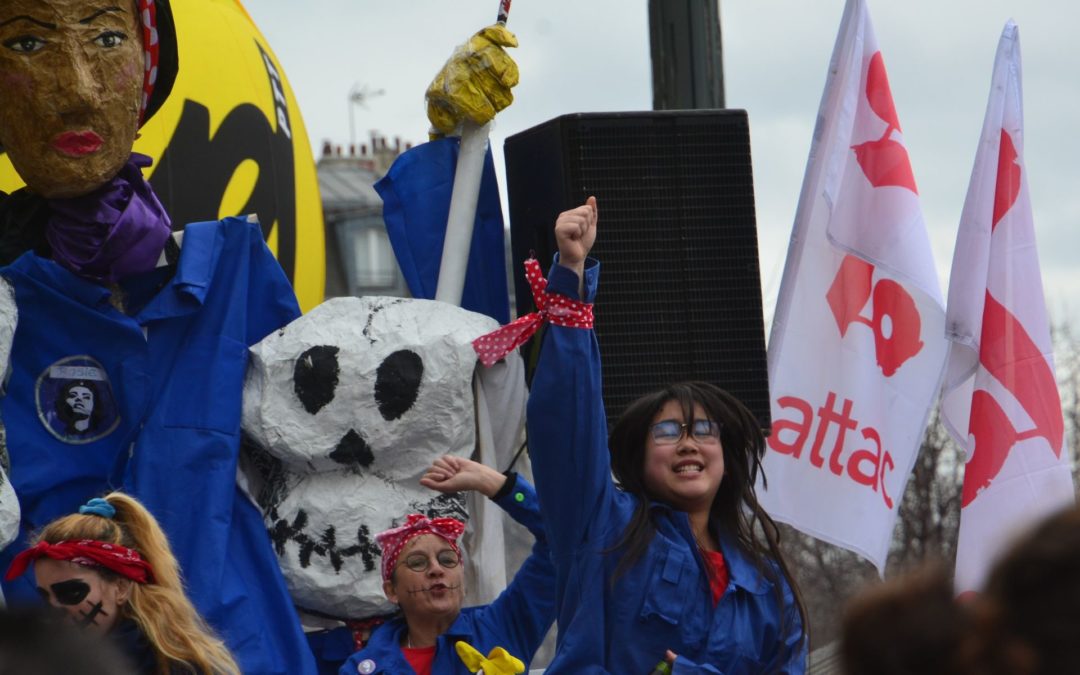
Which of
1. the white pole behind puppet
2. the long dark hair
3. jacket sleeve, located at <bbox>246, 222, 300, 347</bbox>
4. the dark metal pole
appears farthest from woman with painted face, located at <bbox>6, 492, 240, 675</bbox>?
the dark metal pole

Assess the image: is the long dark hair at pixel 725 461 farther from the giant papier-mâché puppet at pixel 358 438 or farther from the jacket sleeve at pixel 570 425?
the giant papier-mâché puppet at pixel 358 438

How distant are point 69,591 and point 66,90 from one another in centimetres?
174

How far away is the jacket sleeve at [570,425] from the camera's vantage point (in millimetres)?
3797

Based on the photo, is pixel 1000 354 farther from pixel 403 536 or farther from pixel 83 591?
pixel 83 591

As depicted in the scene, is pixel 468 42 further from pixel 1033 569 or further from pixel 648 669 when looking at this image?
pixel 1033 569

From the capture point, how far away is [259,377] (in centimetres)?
548

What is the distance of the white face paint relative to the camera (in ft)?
17.5

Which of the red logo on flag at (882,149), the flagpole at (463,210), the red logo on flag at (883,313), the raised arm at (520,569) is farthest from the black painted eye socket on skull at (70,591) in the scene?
the red logo on flag at (882,149)

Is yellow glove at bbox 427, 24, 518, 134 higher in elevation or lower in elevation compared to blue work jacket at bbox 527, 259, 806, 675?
higher

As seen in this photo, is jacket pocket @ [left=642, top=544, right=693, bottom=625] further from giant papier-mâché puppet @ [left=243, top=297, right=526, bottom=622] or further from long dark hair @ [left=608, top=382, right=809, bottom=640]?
giant papier-mâché puppet @ [left=243, top=297, right=526, bottom=622]

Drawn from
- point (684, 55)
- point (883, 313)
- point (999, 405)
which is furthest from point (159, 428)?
point (999, 405)

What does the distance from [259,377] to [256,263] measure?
37 cm

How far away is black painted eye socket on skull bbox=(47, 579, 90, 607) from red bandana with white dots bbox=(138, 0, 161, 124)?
1896 millimetres

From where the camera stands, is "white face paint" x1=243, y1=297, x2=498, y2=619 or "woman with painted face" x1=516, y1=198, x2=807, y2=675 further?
"white face paint" x1=243, y1=297, x2=498, y2=619
